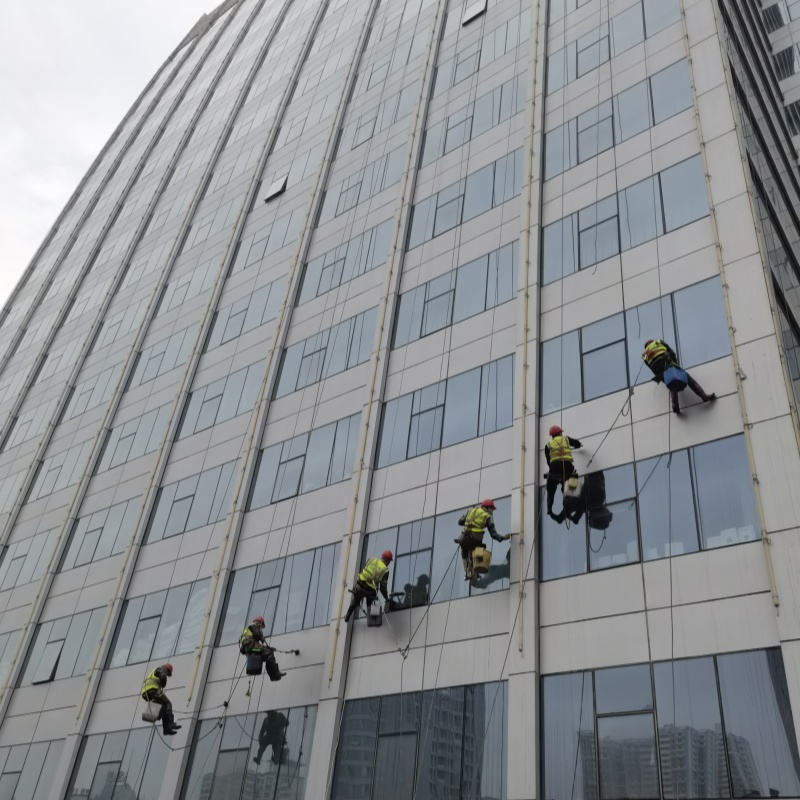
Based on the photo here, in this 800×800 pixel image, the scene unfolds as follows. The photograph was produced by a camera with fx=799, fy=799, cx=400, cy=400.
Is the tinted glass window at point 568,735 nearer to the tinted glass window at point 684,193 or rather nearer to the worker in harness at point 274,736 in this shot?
the worker in harness at point 274,736

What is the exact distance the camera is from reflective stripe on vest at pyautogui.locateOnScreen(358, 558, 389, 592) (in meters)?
19.0

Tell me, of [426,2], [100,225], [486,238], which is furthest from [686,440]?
[100,225]

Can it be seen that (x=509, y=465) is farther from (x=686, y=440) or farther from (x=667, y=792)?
(x=667, y=792)

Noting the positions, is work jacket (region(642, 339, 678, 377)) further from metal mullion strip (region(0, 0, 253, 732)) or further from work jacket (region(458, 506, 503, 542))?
metal mullion strip (region(0, 0, 253, 732))

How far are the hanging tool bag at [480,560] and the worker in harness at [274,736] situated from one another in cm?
668


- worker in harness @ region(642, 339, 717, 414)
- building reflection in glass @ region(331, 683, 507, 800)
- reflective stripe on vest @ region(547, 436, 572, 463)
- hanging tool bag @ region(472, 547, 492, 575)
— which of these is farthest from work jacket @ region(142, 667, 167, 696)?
worker in harness @ region(642, 339, 717, 414)

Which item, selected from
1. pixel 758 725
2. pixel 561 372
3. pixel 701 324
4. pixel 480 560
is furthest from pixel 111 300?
pixel 758 725

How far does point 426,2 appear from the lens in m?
39.4

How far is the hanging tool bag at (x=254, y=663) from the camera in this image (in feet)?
64.0

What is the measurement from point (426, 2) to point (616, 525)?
105ft

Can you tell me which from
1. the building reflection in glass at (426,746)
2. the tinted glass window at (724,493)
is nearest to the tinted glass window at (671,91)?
the tinted glass window at (724,493)

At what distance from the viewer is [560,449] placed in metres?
17.2

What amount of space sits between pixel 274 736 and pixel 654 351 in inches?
510

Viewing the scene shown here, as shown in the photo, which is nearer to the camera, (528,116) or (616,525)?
(616,525)
